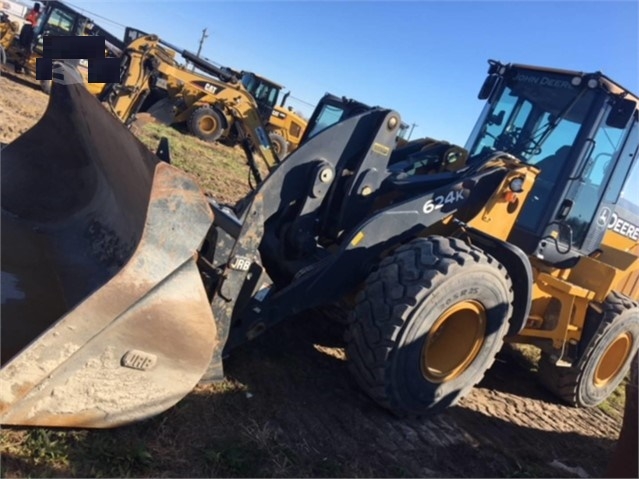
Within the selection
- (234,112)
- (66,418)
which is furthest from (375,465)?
(234,112)

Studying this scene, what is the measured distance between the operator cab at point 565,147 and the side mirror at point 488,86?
10 centimetres

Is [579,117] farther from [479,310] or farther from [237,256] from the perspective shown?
[237,256]

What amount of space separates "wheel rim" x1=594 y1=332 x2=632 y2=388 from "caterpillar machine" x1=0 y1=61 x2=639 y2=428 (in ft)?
0.07

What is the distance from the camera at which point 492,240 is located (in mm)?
4223

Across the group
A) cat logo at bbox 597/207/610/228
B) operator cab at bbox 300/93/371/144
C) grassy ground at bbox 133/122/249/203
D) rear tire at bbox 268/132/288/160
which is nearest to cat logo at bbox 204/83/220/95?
grassy ground at bbox 133/122/249/203

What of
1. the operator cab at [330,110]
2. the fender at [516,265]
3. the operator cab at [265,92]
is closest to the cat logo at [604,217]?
the fender at [516,265]

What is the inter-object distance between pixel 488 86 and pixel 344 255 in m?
2.98

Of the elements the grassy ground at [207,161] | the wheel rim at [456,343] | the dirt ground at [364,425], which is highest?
the grassy ground at [207,161]

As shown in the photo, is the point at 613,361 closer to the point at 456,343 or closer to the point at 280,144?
the point at 456,343

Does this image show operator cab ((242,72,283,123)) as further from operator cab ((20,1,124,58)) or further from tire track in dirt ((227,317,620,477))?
tire track in dirt ((227,317,620,477))

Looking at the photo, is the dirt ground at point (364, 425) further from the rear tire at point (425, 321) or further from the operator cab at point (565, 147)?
the operator cab at point (565, 147)

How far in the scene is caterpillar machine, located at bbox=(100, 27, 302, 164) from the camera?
459 inches

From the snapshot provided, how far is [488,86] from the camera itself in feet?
19.0

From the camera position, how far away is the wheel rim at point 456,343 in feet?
13.2
